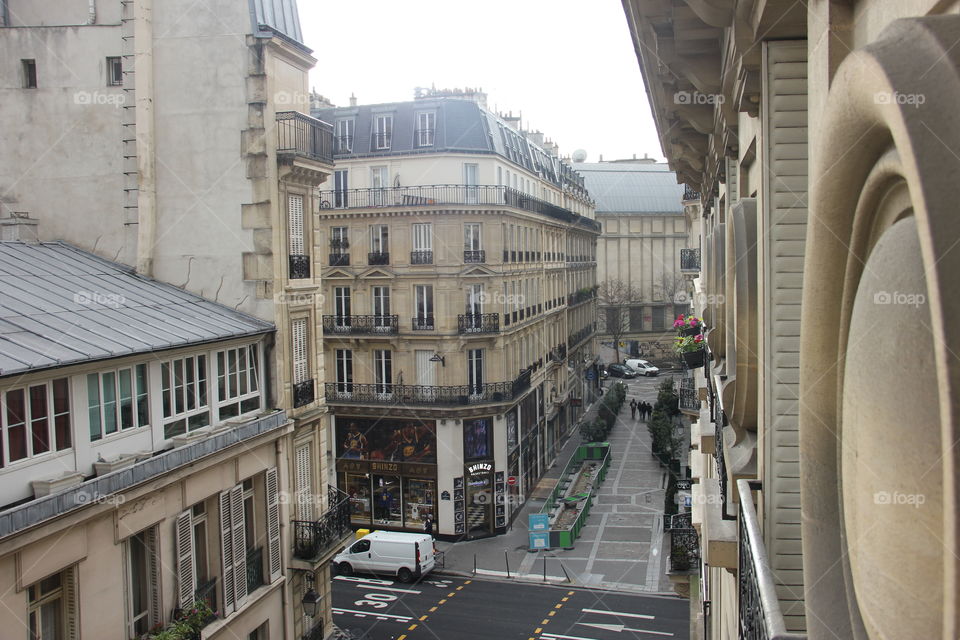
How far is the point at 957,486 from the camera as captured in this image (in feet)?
6.24

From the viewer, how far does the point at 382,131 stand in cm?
4091

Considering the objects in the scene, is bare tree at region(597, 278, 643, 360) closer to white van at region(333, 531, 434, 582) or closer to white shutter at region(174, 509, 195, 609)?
white van at region(333, 531, 434, 582)

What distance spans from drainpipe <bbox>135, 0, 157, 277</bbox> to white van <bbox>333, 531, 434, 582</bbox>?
703 inches

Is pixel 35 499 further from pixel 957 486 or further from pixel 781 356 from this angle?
pixel 957 486

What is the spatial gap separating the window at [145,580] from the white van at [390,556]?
19139mm

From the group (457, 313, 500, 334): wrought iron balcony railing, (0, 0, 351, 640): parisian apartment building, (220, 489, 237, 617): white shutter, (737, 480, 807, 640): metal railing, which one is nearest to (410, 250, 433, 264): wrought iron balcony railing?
(457, 313, 500, 334): wrought iron balcony railing

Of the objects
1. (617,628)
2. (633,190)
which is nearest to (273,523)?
(617,628)

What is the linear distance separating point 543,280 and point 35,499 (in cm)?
3984

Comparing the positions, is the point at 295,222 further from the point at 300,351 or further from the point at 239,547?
the point at 239,547

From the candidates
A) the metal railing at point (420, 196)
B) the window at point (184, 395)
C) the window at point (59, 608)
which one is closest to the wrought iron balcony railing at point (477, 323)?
the metal railing at point (420, 196)

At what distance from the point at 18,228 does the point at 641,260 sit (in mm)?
73108

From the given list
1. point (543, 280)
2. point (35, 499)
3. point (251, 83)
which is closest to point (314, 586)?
point (35, 499)

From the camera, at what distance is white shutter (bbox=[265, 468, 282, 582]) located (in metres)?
19.3

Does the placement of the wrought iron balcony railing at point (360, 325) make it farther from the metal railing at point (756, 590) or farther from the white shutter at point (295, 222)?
the metal railing at point (756, 590)
